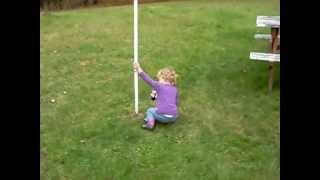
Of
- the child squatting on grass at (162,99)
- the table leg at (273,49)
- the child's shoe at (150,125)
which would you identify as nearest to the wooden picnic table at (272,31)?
the table leg at (273,49)

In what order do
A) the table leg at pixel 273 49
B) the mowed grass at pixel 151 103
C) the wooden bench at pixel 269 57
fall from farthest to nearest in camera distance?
the table leg at pixel 273 49, the wooden bench at pixel 269 57, the mowed grass at pixel 151 103

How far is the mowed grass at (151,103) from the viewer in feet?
15.3

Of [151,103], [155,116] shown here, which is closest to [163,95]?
[155,116]

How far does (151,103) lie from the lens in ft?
19.1

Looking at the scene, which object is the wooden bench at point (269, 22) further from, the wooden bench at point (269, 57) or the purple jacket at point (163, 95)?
the purple jacket at point (163, 95)

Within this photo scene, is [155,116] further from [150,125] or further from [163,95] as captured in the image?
[163,95]

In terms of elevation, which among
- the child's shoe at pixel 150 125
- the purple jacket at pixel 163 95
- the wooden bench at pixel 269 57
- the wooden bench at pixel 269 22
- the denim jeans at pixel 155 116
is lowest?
the child's shoe at pixel 150 125

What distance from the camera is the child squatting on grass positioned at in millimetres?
5152

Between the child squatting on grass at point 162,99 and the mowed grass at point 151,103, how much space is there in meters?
0.11

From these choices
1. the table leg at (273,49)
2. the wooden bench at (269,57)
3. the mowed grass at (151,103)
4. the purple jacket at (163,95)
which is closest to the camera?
the mowed grass at (151,103)
